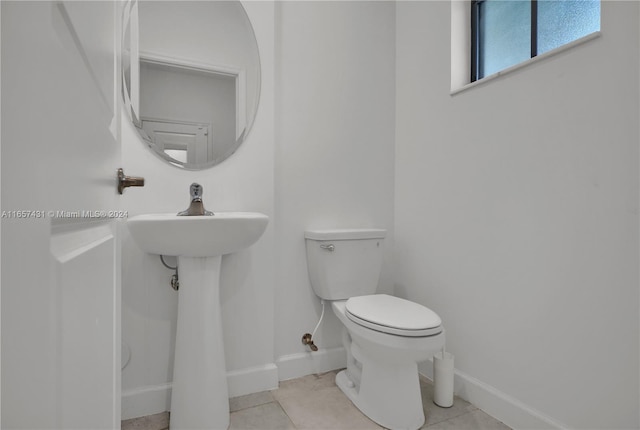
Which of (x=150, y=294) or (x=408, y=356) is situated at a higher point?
(x=150, y=294)

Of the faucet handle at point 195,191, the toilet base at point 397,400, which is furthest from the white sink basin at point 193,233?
the toilet base at point 397,400

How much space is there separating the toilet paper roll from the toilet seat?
→ 0.31 metres

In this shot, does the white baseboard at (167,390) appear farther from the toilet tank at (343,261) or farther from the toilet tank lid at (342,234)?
the toilet tank lid at (342,234)

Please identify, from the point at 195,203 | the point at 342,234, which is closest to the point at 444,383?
the point at 342,234

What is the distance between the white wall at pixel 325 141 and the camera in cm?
193

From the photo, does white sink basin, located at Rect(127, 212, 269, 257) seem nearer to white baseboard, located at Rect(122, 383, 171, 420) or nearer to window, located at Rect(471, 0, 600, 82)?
white baseboard, located at Rect(122, 383, 171, 420)

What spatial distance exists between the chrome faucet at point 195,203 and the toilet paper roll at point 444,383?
1.25 metres

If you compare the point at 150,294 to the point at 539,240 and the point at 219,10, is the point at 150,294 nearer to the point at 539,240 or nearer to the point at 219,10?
the point at 219,10

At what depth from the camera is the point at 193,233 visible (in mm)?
1301

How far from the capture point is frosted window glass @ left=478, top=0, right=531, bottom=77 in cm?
167

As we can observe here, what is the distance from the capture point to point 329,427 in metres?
1.49

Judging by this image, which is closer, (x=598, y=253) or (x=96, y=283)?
(x=96, y=283)

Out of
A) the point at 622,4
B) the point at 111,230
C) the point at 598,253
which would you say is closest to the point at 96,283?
the point at 111,230

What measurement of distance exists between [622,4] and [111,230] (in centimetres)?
158
